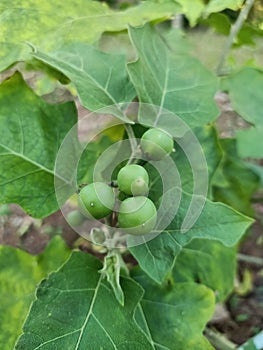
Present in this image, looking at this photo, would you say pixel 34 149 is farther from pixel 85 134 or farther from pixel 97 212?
pixel 85 134

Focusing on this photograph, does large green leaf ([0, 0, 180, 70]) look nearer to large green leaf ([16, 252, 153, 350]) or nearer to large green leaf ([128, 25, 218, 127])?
large green leaf ([128, 25, 218, 127])

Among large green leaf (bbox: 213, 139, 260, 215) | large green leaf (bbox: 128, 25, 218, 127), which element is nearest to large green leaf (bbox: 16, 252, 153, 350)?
large green leaf (bbox: 128, 25, 218, 127)

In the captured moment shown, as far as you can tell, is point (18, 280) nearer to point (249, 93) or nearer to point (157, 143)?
point (157, 143)

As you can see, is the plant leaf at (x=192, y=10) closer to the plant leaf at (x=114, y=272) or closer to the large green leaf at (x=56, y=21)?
the large green leaf at (x=56, y=21)

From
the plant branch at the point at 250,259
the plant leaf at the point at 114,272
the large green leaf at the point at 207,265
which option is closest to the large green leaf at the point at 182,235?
the plant leaf at the point at 114,272

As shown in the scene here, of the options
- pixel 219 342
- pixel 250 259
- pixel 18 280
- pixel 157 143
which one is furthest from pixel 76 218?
pixel 250 259

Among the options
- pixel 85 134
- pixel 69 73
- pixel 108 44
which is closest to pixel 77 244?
pixel 85 134

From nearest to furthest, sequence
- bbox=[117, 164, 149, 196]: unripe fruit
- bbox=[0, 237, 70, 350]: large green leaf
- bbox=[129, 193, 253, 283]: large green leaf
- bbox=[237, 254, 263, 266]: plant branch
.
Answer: bbox=[117, 164, 149, 196]: unripe fruit
bbox=[129, 193, 253, 283]: large green leaf
bbox=[0, 237, 70, 350]: large green leaf
bbox=[237, 254, 263, 266]: plant branch
